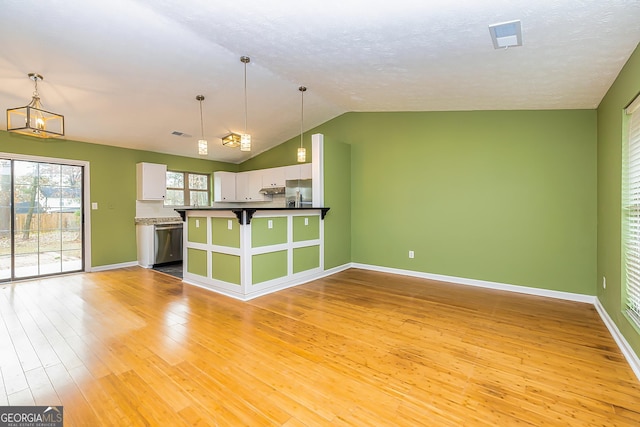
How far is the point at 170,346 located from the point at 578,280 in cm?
482

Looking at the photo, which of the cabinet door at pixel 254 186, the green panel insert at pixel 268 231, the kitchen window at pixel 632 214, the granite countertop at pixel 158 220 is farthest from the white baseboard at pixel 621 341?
the granite countertop at pixel 158 220

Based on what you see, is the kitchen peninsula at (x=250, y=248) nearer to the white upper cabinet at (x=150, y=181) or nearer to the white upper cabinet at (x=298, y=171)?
the white upper cabinet at (x=298, y=171)

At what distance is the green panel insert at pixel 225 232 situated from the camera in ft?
12.9

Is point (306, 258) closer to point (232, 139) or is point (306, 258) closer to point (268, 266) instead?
point (268, 266)

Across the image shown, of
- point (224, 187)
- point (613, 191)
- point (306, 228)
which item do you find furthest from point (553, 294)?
point (224, 187)

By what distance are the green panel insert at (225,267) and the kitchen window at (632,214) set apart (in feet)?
13.0

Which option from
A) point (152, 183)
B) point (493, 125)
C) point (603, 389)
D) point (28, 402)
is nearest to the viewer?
point (28, 402)

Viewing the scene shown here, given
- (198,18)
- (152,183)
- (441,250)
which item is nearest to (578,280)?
(441,250)

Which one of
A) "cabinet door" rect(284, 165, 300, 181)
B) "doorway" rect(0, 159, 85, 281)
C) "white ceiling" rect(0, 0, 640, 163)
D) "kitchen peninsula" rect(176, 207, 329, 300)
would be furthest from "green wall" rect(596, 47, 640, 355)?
"doorway" rect(0, 159, 85, 281)

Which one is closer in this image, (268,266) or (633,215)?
(633,215)

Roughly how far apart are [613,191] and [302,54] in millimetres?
3491

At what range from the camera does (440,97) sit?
4012mm

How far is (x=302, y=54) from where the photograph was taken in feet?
10.8

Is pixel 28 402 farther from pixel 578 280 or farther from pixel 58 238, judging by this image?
pixel 578 280
